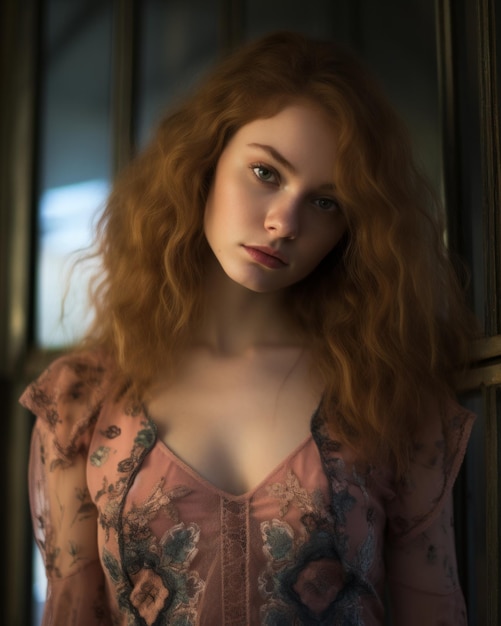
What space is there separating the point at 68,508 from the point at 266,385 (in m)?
0.39

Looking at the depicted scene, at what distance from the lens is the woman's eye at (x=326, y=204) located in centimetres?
146

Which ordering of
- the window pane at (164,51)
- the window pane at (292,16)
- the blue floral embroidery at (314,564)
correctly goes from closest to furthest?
1. the blue floral embroidery at (314,564)
2. the window pane at (292,16)
3. the window pane at (164,51)

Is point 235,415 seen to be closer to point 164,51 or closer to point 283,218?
point 283,218

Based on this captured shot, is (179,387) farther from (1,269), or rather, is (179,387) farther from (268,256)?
(1,269)

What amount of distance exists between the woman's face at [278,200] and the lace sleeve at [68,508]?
377 mm

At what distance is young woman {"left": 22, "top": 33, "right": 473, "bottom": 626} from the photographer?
1407 millimetres

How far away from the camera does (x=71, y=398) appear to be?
1.58 meters

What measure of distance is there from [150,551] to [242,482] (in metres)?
0.18

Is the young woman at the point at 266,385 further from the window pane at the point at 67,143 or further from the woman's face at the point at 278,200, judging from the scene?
the window pane at the point at 67,143

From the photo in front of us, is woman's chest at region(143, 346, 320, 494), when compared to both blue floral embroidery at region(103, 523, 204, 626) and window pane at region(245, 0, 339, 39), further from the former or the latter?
window pane at region(245, 0, 339, 39)

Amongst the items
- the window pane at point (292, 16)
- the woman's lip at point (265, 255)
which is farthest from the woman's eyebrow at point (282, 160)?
the window pane at point (292, 16)

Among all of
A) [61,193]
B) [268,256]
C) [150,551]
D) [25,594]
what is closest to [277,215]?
[268,256]

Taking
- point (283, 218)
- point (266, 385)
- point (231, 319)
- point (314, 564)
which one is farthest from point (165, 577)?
point (283, 218)

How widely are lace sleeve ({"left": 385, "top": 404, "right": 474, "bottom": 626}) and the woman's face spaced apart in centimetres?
37
